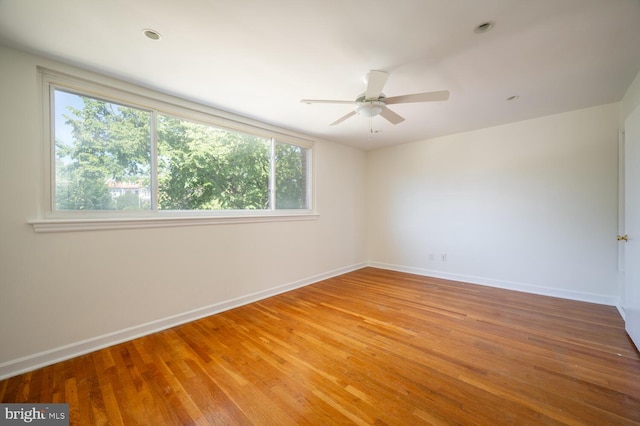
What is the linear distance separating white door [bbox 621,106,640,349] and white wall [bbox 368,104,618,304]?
0.91 metres

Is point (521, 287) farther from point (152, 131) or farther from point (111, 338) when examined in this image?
point (152, 131)

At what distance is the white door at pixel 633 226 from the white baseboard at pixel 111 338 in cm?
374

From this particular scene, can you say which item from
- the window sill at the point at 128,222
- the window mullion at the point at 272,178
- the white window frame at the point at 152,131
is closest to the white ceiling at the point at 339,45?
the white window frame at the point at 152,131

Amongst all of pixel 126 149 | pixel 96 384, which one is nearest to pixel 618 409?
pixel 96 384

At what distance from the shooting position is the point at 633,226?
2.20 m

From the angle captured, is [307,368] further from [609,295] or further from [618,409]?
[609,295]

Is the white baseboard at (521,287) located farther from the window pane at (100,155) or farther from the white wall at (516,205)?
the window pane at (100,155)

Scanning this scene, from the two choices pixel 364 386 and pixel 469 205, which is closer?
pixel 364 386

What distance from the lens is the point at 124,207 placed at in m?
2.44

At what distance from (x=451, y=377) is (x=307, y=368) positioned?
1067 mm

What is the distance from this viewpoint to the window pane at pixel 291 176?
390 centimetres

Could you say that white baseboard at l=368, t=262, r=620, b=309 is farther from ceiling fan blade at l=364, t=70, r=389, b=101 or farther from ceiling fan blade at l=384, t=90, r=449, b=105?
ceiling fan blade at l=364, t=70, r=389, b=101

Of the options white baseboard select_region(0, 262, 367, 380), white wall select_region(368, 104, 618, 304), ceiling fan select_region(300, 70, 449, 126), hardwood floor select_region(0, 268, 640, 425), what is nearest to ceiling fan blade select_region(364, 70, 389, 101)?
ceiling fan select_region(300, 70, 449, 126)

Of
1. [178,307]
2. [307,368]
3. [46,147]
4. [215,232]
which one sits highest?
[46,147]
